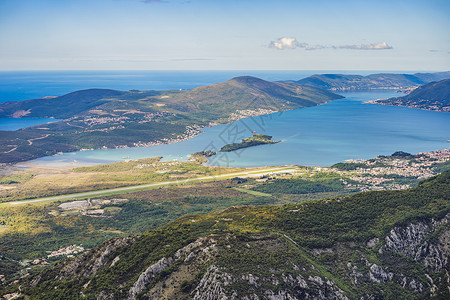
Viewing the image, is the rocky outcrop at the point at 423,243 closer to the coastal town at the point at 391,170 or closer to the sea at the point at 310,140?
the coastal town at the point at 391,170

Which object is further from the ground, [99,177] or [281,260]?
[281,260]

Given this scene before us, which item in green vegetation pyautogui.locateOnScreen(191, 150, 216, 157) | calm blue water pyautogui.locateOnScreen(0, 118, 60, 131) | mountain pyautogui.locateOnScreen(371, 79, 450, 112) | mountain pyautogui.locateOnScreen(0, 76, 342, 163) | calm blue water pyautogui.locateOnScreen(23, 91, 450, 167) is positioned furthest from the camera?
mountain pyautogui.locateOnScreen(371, 79, 450, 112)

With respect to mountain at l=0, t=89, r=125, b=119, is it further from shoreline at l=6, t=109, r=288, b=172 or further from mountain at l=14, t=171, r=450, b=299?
mountain at l=14, t=171, r=450, b=299

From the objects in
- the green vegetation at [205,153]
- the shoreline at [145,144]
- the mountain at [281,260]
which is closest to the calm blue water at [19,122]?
the shoreline at [145,144]

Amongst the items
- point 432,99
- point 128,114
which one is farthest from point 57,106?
point 432,99

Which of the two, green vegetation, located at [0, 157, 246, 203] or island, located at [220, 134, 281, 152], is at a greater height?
A: island, located at [220, 134, 281, 152]

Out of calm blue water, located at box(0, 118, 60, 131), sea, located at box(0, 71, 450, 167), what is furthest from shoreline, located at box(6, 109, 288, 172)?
calm blue water, located at box(0, 118, 60, 131)

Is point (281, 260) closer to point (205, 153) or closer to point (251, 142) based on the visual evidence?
point (205, 153)
